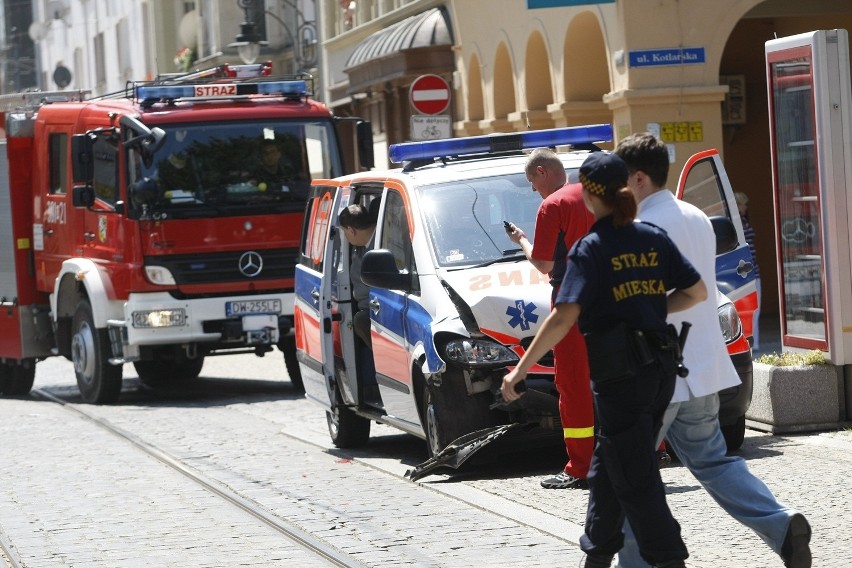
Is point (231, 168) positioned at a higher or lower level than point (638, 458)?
higher

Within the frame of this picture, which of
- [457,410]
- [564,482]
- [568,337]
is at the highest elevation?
[568,337]

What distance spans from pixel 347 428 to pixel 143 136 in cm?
537

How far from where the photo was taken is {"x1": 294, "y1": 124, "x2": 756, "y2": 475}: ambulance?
970cm

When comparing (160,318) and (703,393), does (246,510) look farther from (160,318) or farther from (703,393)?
(160,318)

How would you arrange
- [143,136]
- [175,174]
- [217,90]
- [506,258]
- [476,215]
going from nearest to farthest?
[506,258] < [476,215] < [143,136] < [175,174] < [217,90]

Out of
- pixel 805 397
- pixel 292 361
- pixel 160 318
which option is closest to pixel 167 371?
pixel 292 361

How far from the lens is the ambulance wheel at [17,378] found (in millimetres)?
19828

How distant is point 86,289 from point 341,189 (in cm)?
586

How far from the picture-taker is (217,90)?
57.0 feet

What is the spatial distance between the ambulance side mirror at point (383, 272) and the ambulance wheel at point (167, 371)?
375 inches

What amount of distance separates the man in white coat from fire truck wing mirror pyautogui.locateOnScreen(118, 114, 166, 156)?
10.6 metres

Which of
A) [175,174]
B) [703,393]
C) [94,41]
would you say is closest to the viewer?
[703,393]

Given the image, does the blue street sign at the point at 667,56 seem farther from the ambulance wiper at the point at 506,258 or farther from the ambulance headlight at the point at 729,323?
the ambulance headlight at the point at 729,323

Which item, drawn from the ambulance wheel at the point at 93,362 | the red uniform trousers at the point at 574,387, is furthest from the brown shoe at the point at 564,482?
the ambulance wheel at the point at 93,362
